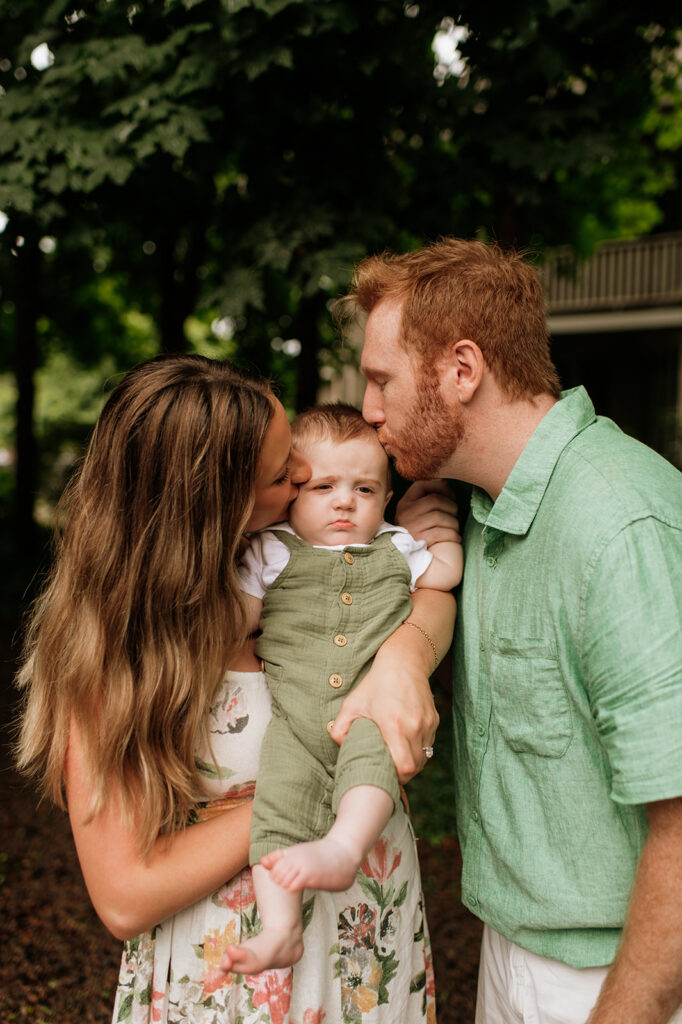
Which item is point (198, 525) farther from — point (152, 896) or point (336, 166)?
point (336, 166)

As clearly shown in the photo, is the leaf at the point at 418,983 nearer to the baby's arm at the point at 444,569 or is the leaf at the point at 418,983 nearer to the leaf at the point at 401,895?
the leaf at the point at 401,895

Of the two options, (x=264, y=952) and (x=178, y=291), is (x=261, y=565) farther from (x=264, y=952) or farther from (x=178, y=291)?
(x=178, y=291)

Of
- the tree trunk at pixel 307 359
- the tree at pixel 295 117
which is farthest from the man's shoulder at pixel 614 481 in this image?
the tree trunk at pixel 307 359

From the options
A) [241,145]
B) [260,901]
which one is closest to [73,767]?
[260,901]

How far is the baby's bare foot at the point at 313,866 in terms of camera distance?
159 cm

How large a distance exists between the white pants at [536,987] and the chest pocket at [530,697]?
50 cm

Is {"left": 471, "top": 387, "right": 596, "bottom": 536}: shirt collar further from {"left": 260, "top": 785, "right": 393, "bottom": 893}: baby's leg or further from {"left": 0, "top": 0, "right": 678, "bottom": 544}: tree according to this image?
{"left": 0, "top": 0, "right": 678, "bottom": 544}: tree

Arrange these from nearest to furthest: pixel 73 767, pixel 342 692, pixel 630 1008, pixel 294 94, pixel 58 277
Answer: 1. pixel 630 1008
2. pixel 73 767
3. pixel 342 692
4. pixel 294 94
5. pixel 58 277

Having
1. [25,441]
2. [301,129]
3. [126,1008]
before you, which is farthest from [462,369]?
[25,441]

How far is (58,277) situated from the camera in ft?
31.3

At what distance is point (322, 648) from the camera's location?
205 cm

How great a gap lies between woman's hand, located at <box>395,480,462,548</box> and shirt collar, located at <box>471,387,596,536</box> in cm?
27

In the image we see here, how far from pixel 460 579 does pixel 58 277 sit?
340 inches

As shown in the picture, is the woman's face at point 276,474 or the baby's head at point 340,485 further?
the baby's head at point 340,485
